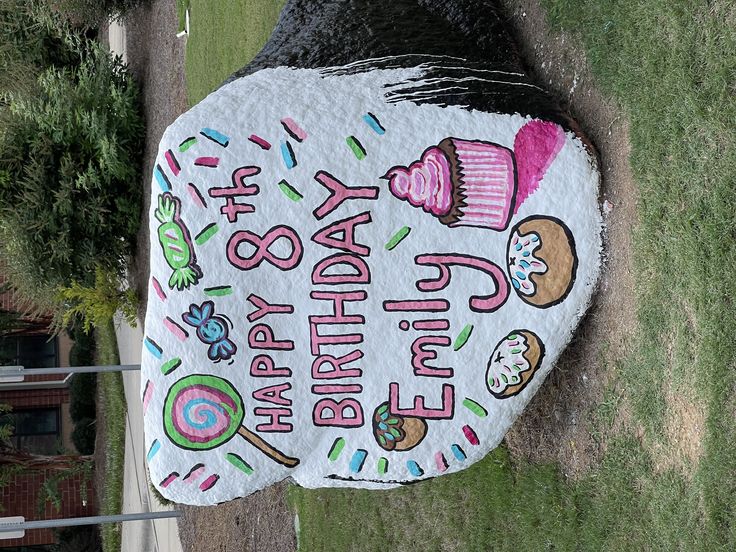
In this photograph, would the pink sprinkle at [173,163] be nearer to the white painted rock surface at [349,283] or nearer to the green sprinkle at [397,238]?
the white painted rock surface at [349,283]

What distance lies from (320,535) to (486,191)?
3662 millimetres

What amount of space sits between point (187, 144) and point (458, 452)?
1759mm

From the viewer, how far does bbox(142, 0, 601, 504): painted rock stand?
11.8 ft

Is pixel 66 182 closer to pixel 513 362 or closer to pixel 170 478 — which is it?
pixel 170 478

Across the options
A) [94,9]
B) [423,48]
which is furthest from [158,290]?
[94,9]

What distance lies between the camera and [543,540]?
4.24m

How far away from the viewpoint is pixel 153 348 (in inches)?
144

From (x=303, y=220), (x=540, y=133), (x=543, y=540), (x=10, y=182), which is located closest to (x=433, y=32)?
(x=540, y=133)

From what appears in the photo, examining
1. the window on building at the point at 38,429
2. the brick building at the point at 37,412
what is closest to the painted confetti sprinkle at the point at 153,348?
the brick building at the point at 37,412

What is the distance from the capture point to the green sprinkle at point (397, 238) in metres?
3.67

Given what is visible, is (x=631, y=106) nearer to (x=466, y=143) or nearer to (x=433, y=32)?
(x=466, y=143)

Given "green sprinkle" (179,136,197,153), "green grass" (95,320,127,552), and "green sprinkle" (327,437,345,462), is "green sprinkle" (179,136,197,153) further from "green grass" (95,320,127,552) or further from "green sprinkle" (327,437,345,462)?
"green grass" (95,320,127,552)

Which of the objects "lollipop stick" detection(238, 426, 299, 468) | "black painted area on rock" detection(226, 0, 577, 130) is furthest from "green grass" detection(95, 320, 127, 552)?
"lollipop stick" detection(238, 426, 299, 468)

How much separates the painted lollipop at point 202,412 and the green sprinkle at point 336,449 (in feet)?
1.35
